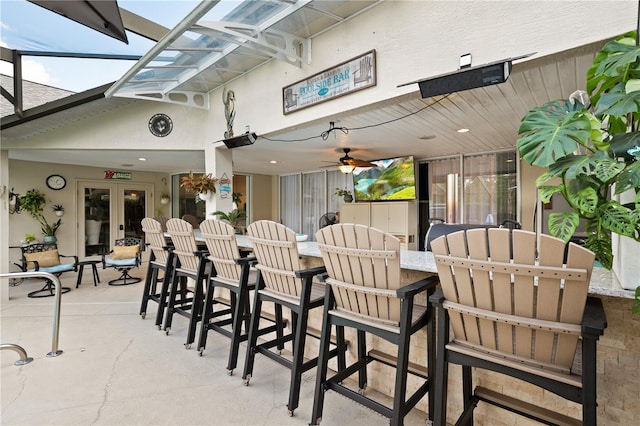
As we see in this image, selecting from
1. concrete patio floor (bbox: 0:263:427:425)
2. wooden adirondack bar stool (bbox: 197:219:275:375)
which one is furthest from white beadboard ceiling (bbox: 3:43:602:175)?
concrete patio floor (bbox: 0:263:427:425)

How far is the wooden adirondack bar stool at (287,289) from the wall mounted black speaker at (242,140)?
5.80 ft

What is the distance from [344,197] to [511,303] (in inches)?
248

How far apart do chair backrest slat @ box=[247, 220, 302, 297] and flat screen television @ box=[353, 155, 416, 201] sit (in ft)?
15.0

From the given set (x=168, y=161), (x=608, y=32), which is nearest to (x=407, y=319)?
(x=608, y=32)

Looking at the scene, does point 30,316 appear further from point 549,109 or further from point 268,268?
point 549,109

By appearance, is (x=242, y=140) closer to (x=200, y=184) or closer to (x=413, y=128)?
(x=200, y=184)

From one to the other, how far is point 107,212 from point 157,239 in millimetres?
5476

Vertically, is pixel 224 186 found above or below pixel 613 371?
above

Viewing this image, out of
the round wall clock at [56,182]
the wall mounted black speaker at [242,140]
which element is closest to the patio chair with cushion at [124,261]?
the round wall clock at [56,182]

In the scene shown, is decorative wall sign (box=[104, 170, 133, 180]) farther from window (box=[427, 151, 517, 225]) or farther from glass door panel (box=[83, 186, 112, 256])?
window (box=[427, 151, 517, 225])

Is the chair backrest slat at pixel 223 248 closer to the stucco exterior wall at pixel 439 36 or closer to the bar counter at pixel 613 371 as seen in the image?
the stucco exterior wall at pixel 439 36

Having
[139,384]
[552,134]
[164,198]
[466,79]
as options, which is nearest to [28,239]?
[164,198]

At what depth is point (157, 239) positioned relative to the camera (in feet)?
12.7

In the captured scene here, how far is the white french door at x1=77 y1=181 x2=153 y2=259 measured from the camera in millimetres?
7781
